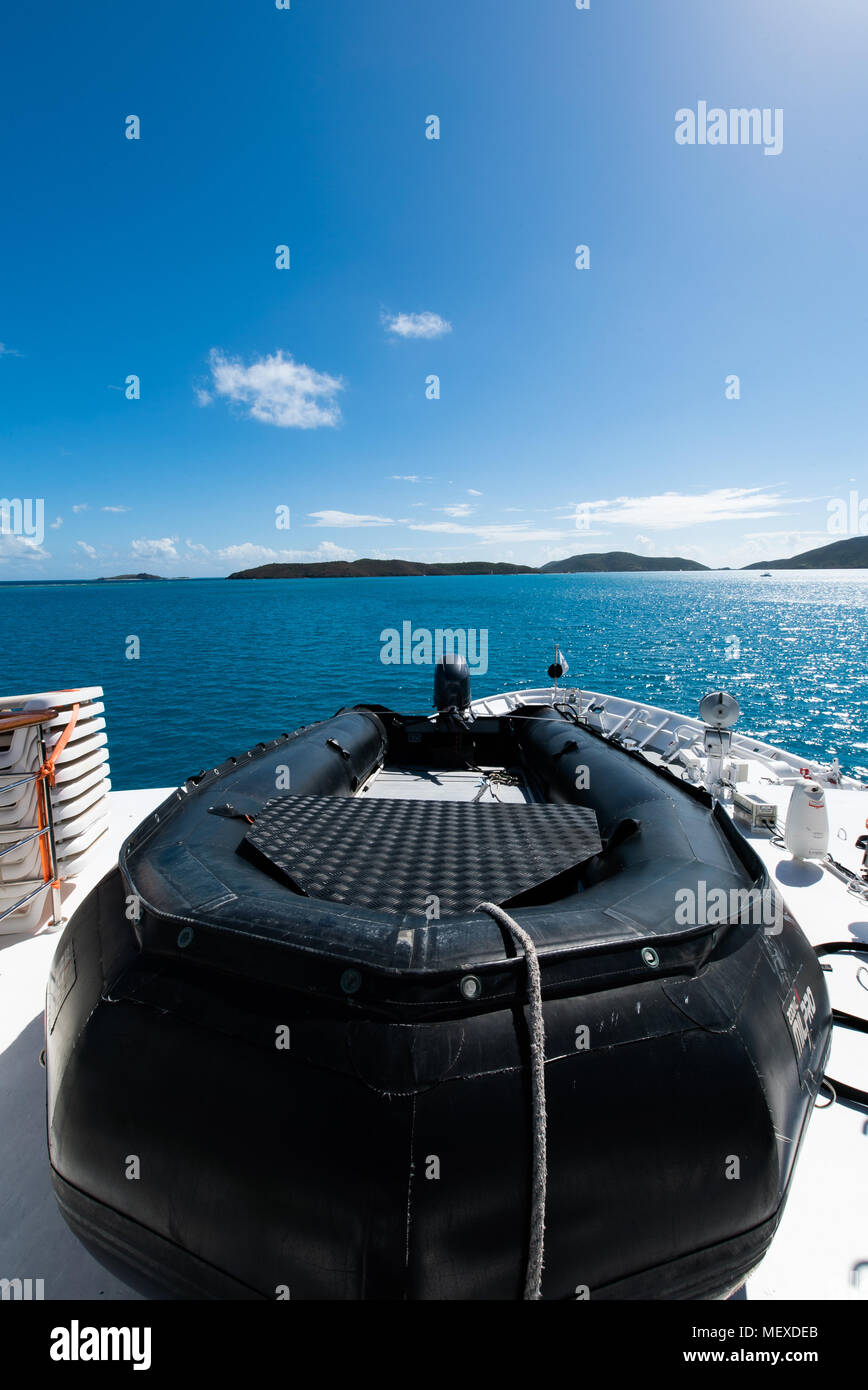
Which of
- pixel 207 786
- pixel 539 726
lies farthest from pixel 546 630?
pixel 207 786

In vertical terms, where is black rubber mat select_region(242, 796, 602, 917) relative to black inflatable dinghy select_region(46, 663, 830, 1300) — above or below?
above

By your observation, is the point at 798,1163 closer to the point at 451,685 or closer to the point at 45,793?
the point at 45,793

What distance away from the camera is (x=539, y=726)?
7.77m

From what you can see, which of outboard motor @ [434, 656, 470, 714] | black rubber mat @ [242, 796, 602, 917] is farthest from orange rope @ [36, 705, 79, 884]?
outboard motor @ [434, 656, 470, 714]

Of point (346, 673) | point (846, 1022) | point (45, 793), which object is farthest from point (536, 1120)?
point (346, 673)

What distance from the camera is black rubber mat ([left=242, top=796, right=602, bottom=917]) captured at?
308 cm

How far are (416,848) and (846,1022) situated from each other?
3567mm

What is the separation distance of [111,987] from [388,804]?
7.44 ft

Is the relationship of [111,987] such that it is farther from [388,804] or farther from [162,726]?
[162,726]

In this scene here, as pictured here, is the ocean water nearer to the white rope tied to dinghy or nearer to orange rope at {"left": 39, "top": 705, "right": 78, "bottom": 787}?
orange rope at {"left": 39, "top": 705, "right": 78, "bottom": 787}

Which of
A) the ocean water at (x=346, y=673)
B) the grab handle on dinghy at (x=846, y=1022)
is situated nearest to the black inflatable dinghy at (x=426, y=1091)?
the grab handle on dinghy at (x=846, y=1022)

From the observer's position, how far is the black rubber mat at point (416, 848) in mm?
3080

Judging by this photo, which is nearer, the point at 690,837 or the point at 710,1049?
the point at 710,1049

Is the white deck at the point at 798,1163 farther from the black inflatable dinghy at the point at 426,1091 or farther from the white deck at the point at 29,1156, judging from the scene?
the black inflatable dinghy at the point at 426,1091
